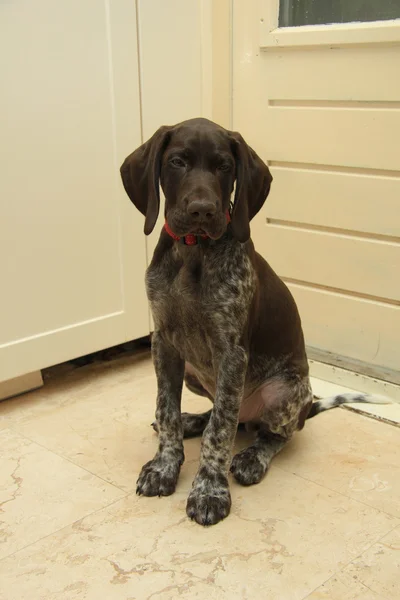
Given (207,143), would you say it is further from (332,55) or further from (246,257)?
(332,55)

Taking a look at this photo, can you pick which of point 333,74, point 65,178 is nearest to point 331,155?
point 333,74

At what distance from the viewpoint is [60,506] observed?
221 cm

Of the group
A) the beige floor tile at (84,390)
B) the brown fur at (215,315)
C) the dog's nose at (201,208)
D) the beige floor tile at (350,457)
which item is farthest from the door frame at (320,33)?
the beige floor tile at (84,390)

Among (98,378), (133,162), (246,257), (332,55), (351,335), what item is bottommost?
(98,378)

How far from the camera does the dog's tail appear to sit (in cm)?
288

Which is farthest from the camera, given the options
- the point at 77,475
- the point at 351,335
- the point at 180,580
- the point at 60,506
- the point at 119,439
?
the point at 351,335

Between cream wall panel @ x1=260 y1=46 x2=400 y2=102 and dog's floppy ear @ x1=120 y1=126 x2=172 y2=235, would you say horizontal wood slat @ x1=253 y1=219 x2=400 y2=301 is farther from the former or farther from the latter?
dog's floppy ear @ x1=120 y1=126 x2=172 y2=235

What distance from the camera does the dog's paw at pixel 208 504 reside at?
6.94ft

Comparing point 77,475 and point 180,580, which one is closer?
point 180,580

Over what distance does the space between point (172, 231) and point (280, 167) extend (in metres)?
1.36

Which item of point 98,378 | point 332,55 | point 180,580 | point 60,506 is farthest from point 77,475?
point 332,55

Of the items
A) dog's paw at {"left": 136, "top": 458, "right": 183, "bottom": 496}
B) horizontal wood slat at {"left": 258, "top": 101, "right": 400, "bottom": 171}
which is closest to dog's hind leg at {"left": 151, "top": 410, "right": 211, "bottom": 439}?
dog's paw at {"left": 136, "top": 458, "right": 183, "bottom": 496}

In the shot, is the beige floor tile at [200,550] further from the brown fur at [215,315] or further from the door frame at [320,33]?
the door frame at [320,33]

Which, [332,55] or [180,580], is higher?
[332,55]
